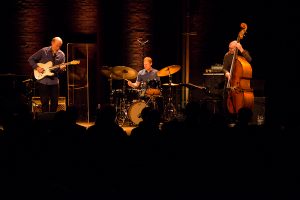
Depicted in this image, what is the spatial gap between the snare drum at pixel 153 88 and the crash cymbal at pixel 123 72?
15.9 inches

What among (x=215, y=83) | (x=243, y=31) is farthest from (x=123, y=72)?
(x=243, y=31)

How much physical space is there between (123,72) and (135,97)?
63 cm

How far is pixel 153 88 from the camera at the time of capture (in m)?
9.50

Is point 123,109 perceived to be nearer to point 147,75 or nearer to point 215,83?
point 147,75

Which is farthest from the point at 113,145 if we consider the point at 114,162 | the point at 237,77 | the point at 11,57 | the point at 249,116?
the point at 11,57

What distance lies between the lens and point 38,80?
351 inches

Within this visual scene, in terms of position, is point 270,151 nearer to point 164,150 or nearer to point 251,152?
point 251,152

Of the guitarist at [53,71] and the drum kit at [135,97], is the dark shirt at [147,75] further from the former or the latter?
the guitarist at [53,71]

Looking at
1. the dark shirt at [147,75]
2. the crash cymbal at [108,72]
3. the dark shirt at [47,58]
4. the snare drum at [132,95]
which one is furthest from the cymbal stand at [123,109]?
the dark shirt at [47,58]

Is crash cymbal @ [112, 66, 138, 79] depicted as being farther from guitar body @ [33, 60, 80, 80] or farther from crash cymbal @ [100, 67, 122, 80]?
guitar body @ [33, 60, 80, 80]

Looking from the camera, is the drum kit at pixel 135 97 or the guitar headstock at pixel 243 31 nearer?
the guitar headstock at pixel 243 31

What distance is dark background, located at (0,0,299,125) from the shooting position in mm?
10477

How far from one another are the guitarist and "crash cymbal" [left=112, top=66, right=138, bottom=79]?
111 centimetres

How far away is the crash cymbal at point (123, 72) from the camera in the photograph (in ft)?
31.3
